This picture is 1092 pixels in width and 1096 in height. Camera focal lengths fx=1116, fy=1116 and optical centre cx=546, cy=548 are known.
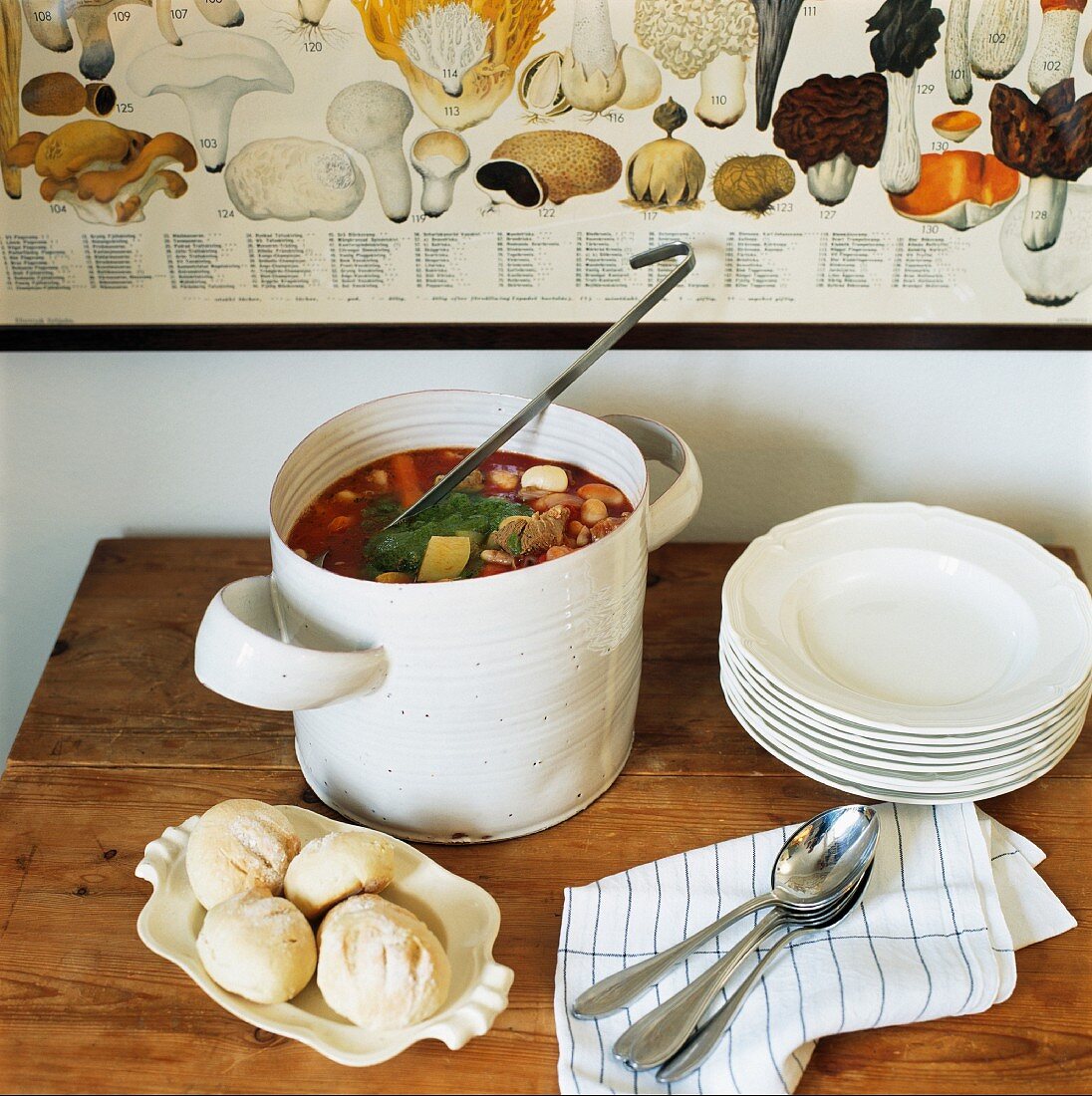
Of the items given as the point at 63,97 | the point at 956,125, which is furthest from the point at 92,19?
the point at 956,125

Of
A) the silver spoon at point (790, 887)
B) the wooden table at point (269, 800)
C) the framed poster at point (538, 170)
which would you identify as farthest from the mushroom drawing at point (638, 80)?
the silver spoon at point (790, 887)

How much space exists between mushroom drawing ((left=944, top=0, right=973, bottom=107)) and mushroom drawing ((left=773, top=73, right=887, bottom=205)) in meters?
0.05

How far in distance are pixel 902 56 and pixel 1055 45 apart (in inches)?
4.9

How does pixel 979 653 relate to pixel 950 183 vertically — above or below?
below

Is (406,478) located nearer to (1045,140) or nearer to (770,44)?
(770,44)

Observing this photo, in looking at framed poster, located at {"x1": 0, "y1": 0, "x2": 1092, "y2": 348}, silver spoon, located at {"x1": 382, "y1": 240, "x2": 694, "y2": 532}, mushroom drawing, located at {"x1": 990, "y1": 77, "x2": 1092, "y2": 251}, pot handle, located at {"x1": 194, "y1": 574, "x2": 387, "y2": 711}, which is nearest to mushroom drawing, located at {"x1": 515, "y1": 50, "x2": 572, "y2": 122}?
framed poster, located at {"x1": 0, "y1": 0, "x2": 1092, "y2": 348}

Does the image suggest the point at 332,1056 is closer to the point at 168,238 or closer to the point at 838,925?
the point at 838,925

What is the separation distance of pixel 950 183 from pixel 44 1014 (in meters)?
0.94

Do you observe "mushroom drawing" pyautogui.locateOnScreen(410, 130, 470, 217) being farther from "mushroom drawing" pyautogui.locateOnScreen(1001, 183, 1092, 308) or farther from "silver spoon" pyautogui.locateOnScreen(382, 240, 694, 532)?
"mushroom drawing" pyautogui.locateOnScreen(1001, 183, 1092, 308)

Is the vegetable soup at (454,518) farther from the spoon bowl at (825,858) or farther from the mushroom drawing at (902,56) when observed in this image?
the mushroom drawing at (902,56)

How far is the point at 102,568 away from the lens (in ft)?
3.78

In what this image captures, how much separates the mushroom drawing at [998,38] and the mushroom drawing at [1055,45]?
0.02m

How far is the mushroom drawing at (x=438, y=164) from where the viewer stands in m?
0.95

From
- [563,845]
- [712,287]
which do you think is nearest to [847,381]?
[712,287]
